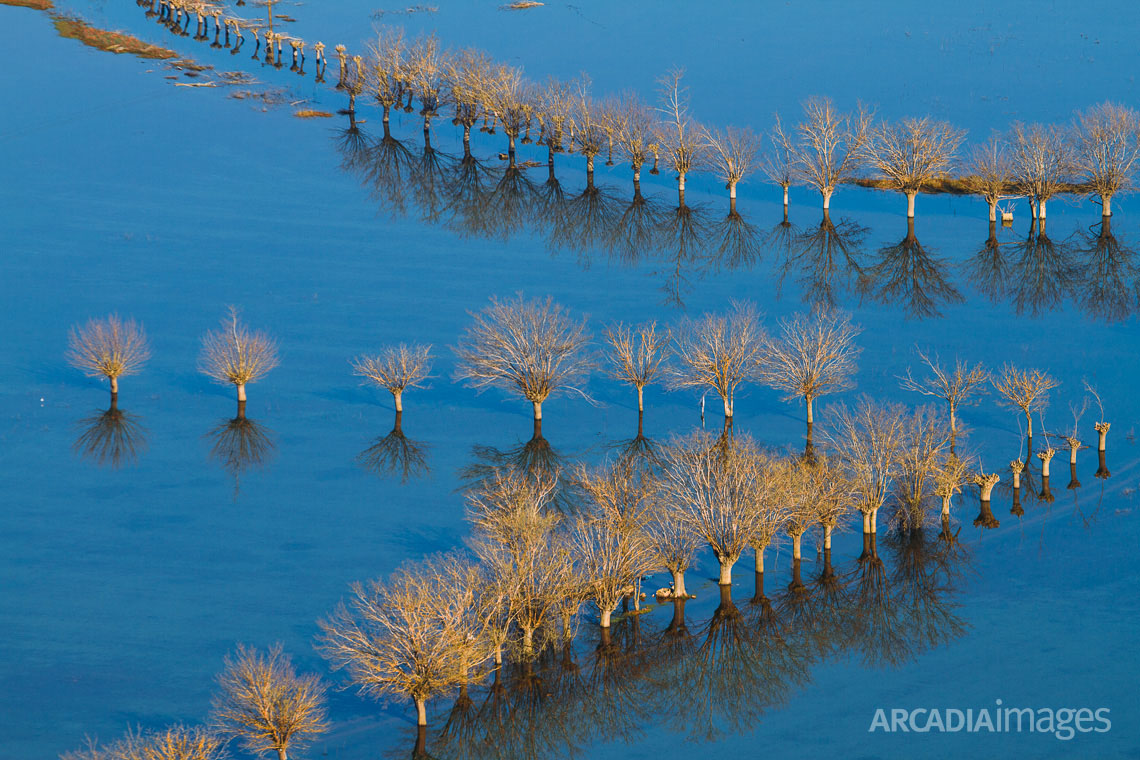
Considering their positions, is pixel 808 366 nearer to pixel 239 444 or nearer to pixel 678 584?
pixel 678 584

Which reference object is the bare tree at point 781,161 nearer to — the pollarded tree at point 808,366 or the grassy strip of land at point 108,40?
the pollarded tree at point 808,366

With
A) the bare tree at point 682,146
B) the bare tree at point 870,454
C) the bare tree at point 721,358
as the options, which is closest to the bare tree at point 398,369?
the bare tree at point 721,358

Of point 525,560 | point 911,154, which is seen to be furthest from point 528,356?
point 911,154

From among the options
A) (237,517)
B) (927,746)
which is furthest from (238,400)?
(927,746)

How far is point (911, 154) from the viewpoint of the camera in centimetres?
9344

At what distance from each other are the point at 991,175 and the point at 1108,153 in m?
6.89

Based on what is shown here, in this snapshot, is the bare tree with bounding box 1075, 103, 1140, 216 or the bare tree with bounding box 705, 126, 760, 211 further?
the bare tree with bounding box 705, 126, 760, 211

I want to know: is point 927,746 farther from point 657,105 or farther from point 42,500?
point 657,105

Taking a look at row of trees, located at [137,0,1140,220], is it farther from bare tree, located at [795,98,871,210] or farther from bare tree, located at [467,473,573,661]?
bare tree, located at [467,473,573,661]

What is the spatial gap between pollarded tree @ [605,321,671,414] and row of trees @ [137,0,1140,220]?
24712 millimetres

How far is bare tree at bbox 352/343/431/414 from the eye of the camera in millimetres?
72188

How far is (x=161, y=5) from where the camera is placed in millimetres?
148375

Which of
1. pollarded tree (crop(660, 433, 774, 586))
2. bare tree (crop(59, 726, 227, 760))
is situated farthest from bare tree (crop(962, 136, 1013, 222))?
bare tree (crop(59, 726, 227, 760))

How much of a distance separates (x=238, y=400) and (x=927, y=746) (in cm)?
3839
